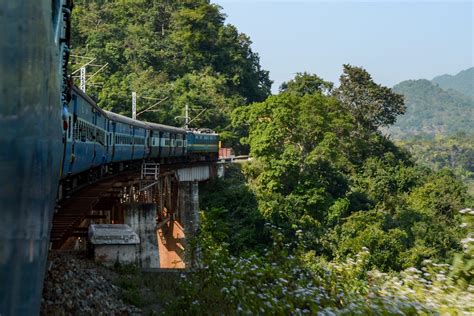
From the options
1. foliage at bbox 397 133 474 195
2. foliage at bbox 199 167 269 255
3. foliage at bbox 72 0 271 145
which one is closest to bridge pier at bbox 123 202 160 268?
foliage at bbox 199 167 269 255

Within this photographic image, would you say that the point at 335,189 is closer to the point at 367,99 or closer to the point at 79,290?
the point at 367,99

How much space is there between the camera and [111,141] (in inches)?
934

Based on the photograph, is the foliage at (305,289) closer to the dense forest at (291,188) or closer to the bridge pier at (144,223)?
the dense forest at (291,188)

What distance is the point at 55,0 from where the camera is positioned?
23.1ft

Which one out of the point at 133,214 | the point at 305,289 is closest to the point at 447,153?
the point at 133,214

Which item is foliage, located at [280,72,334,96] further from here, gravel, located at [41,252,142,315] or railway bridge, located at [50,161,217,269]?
gravel, located at [41,252,142,315]

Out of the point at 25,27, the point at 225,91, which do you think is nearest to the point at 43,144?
the point at 25,27

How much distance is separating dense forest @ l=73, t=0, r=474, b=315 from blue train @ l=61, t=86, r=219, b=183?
329cm

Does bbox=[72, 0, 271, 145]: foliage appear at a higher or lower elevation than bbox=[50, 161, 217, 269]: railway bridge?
higher

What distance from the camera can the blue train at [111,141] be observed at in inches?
567

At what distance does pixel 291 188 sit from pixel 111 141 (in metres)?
25.3

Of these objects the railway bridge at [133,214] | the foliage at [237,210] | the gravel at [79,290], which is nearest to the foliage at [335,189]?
the foliage at [237,210]

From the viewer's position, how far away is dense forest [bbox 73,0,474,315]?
24.6ft

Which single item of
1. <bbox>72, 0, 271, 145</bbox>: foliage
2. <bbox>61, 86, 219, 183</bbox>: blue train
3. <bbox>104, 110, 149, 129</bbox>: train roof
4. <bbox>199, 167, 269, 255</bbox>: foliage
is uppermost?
<bbox>72, 0, 271, 145</bbox>: foliage
